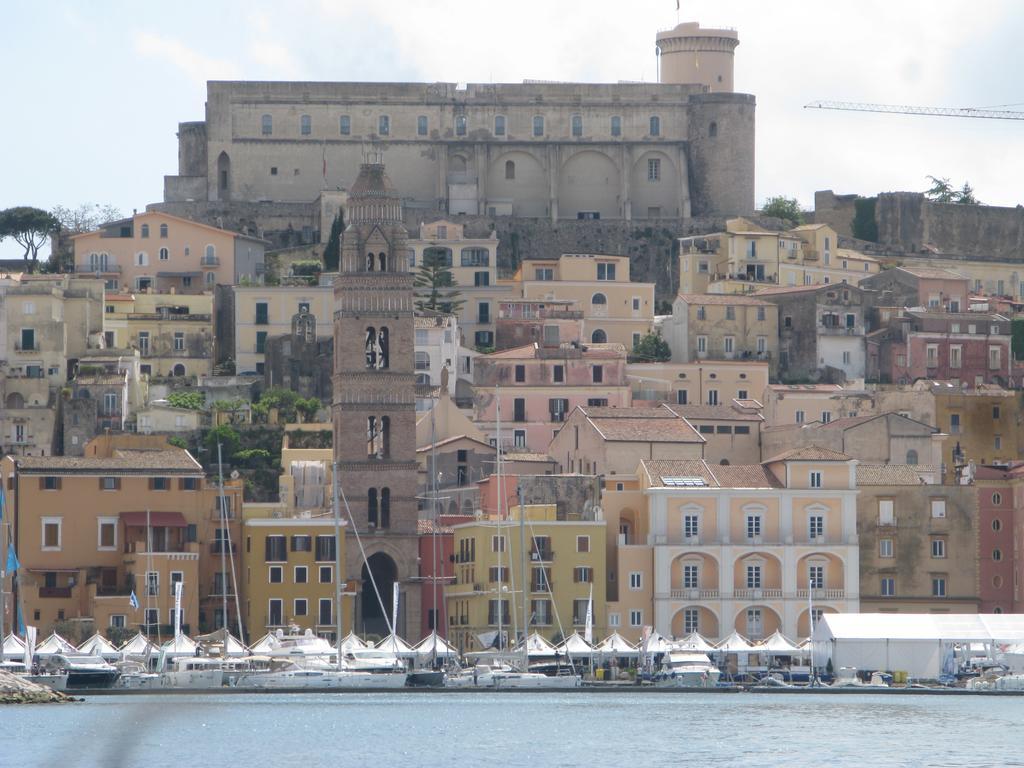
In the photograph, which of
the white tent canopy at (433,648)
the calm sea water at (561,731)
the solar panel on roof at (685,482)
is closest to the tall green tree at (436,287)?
the solar panel on roof at (685,482)

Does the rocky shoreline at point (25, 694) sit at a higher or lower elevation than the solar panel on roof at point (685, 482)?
lower

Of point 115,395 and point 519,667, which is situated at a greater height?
point 115,395

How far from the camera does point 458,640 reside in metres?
73.9

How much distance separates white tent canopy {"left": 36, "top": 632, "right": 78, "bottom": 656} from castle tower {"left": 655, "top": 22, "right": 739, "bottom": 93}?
7024 centimetres

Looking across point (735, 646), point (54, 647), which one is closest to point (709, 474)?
point (735, 646)

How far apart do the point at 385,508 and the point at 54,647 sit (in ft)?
43.3

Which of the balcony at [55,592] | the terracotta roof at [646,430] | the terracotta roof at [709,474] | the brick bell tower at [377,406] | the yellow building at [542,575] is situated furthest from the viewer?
the terracotta roof at [646,430]

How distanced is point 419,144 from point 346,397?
48.4m

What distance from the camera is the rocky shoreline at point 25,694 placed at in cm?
5997

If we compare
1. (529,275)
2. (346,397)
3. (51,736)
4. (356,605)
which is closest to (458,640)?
(356,605)

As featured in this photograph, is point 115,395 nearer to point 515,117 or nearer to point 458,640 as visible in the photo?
point 458,640

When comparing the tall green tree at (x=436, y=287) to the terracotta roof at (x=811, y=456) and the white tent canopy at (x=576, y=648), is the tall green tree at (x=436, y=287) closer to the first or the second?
the terracotta roof at (x=811, y=456)

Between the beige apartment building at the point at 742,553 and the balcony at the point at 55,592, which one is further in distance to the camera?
the beige apartment building at the point at 742,553

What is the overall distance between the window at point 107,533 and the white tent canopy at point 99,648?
259 inches
